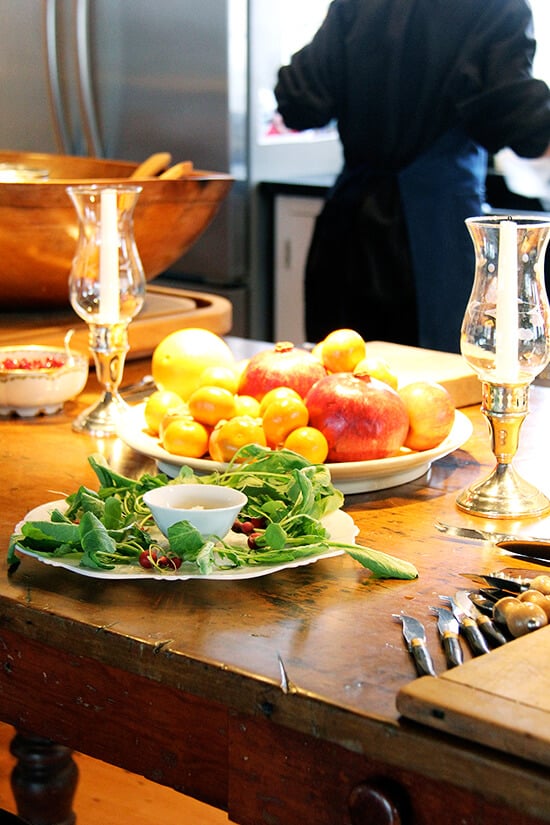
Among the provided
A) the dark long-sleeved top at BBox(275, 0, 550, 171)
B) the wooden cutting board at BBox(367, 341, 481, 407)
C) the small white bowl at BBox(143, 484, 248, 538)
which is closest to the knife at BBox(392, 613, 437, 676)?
the small white bowl at BBox(143, 484, 248, 538)

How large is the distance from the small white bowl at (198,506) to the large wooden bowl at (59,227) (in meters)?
0.84

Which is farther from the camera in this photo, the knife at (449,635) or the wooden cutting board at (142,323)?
the wooden cutting board at (142,323)

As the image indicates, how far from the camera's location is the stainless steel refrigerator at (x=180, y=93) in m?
3.44

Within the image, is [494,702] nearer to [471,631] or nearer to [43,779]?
[471,631]

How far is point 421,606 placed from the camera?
2.88 ft

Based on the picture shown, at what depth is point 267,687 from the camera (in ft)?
2.46

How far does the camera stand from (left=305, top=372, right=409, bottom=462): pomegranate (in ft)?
3.73

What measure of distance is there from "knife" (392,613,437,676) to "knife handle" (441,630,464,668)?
0.01 meters

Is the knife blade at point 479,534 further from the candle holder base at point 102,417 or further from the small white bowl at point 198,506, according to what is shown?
the candle holder base at point 102,417

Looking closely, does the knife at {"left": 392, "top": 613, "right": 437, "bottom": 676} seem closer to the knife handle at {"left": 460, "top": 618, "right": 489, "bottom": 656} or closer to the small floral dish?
the knife handle at {"left": 460, "top": 618, "right": 489, "bottom": 656}

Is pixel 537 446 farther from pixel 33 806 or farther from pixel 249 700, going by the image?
pixel 33 806

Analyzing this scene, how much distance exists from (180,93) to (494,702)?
122 inches

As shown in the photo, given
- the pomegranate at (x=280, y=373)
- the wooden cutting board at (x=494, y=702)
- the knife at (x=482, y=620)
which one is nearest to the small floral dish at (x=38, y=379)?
the pomegranate at (x=280, y=373)

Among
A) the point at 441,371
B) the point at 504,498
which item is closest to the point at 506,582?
the point at 504,498
